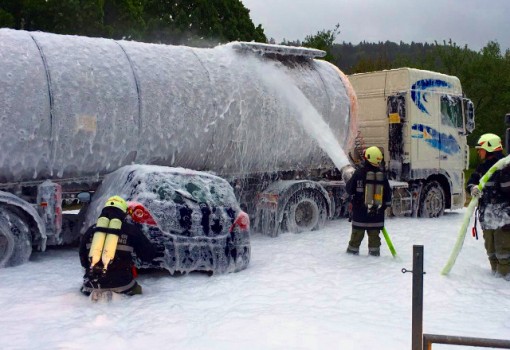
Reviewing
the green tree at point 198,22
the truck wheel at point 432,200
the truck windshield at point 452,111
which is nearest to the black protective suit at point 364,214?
the truck wheel at point 432,200

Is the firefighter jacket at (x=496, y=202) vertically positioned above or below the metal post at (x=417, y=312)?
above

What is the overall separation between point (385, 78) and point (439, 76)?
1.41 meters

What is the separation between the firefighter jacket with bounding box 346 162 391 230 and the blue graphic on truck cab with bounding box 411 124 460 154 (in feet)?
15.9

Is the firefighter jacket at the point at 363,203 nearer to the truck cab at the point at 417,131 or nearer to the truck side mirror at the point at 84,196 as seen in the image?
the truck side mirror at the point at 84,196

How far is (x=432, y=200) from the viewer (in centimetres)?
1470

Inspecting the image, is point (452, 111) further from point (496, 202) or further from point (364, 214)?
point (496, 202)

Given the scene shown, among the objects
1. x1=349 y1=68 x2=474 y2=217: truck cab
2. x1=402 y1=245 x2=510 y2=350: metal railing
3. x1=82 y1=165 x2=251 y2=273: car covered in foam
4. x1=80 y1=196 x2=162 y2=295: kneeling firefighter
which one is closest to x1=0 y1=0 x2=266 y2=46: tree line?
x1=349 y1=68 x2=474 y2=217: truck cab

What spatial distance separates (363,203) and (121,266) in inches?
164

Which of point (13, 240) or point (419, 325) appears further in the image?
point (13, 240)

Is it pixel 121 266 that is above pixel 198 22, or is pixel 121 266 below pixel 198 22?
below

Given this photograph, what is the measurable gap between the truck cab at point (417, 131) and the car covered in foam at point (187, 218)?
6.43m

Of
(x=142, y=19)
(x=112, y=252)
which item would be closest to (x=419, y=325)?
(x=112, y=252)

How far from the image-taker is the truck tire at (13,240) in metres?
8.33

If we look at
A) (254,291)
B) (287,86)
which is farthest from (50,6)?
(254,291)
